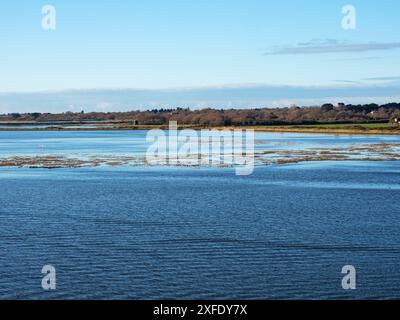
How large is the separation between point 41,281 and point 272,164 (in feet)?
95.9

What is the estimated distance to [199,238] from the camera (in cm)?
1798

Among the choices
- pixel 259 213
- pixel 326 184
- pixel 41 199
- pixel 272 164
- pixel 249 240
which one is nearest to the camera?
pixel 249 240

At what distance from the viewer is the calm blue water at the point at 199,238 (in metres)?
13.5

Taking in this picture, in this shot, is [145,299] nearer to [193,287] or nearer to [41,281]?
[193,287]

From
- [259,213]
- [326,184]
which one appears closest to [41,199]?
[259,213]

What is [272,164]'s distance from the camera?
4172cm

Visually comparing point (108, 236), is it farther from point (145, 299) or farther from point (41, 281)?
point (145, 299)

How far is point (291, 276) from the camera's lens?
1419 centimetres

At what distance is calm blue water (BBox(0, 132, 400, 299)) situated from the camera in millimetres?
13531

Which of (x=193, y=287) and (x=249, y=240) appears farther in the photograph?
(x=249, y=240)

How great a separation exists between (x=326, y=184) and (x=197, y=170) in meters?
9.71
